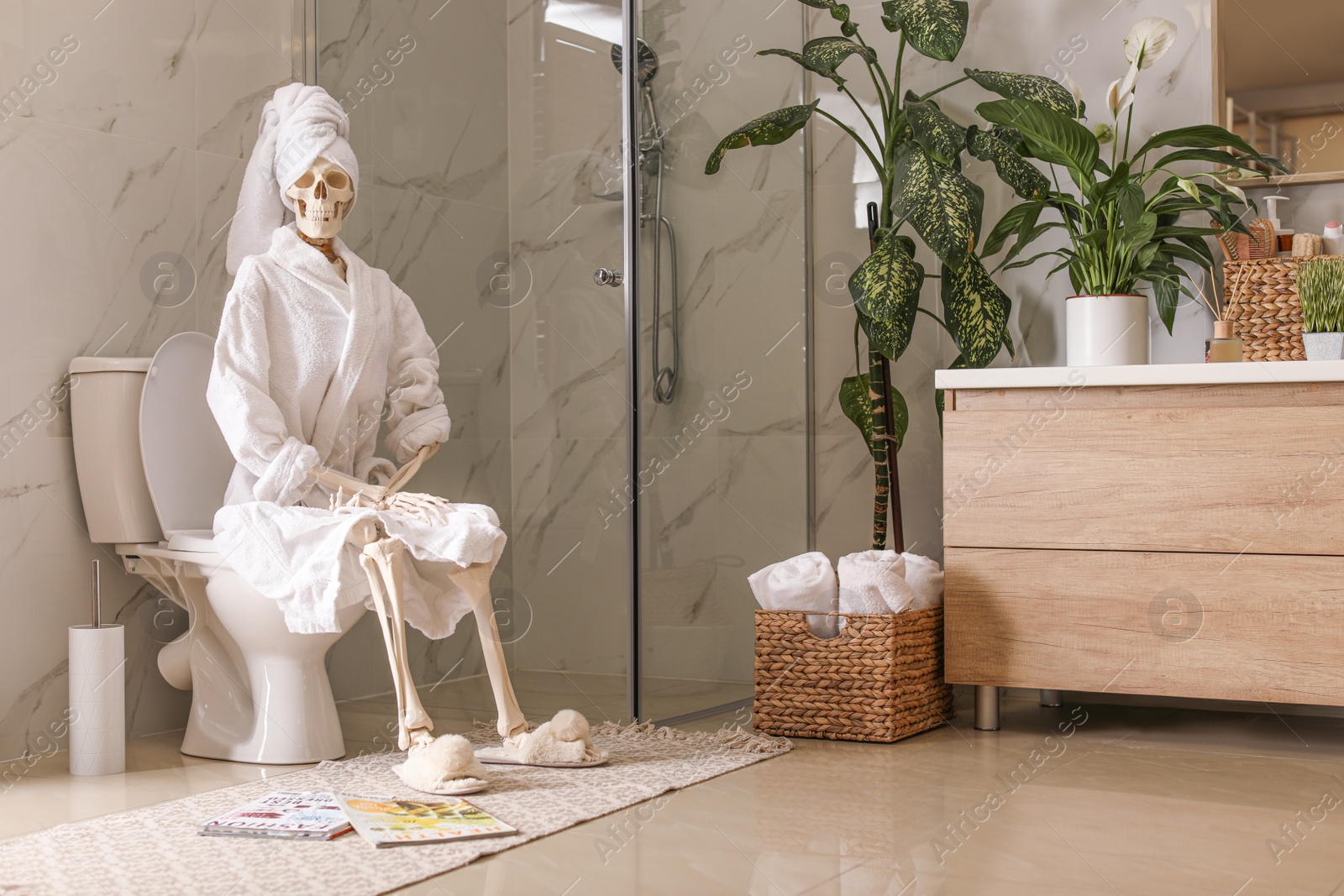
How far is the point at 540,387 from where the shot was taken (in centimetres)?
293

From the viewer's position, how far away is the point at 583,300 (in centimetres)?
284

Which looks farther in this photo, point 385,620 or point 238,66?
point 238,66

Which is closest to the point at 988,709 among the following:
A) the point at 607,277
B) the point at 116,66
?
the point at 607,277

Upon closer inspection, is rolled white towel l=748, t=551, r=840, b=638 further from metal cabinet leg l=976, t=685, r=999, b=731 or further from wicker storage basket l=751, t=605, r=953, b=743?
metal cabinet leg l=976, t=685, r=999, b=731

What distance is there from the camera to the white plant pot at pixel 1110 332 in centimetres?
272

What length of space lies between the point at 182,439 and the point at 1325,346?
7.33ft

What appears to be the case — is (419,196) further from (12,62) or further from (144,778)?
(144,778)

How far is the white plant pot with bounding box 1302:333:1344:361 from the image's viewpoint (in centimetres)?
252

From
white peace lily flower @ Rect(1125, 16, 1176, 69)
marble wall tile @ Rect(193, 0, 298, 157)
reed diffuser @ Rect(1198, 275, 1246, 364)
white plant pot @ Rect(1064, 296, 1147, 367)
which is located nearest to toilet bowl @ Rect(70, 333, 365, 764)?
marble wall tile @ Rect(193, 0, 298, 157)

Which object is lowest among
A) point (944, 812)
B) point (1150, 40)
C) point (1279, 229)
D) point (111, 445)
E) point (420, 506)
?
point (944, 812)

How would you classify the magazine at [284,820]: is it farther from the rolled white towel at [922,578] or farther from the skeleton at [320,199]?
the rolled white towel at [922,578]

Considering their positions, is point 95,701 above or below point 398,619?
below

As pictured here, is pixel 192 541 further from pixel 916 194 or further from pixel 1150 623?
pixel 1150 623

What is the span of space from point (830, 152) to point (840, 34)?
33 centimetres
